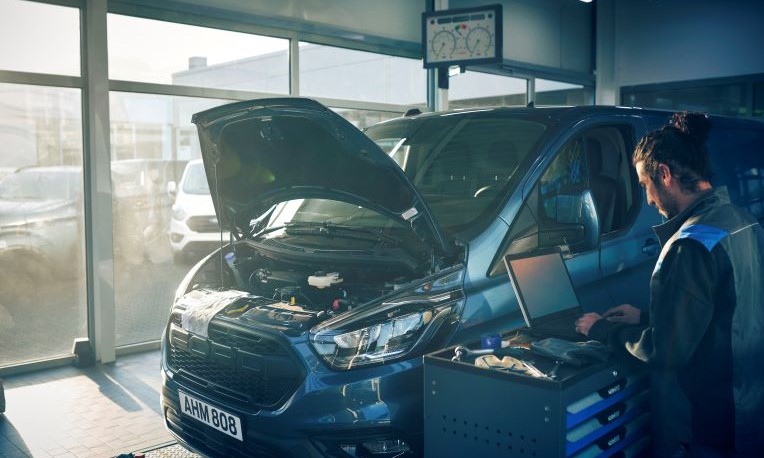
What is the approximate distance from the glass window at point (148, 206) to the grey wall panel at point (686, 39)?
23.8 feet

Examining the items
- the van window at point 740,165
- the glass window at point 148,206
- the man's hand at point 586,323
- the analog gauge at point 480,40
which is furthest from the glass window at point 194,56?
the man's hand at point 586,323

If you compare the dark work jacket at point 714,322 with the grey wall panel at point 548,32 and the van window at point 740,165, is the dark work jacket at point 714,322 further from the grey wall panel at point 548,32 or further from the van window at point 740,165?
the grey wall panel at point 548,32

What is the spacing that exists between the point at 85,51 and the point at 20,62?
0.50m

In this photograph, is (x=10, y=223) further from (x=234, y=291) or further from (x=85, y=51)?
(x=234, y=291)

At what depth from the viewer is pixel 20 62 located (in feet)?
19.5

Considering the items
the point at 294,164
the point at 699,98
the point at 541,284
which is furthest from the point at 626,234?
the point at 699,98

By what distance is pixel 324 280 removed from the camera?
11.2ft

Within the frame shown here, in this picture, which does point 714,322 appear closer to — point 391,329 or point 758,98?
point 391,329

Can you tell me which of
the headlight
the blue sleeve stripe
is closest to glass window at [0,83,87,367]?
the headlight

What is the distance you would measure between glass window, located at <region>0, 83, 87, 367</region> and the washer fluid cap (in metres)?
3.70

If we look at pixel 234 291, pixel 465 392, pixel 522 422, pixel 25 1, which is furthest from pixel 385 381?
pixel 25 1

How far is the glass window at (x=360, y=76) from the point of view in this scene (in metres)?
7.92

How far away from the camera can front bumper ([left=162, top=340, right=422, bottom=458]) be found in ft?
9.48

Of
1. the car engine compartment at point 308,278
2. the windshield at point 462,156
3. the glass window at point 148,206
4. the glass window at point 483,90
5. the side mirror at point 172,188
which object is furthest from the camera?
the glass window at point 483,90
